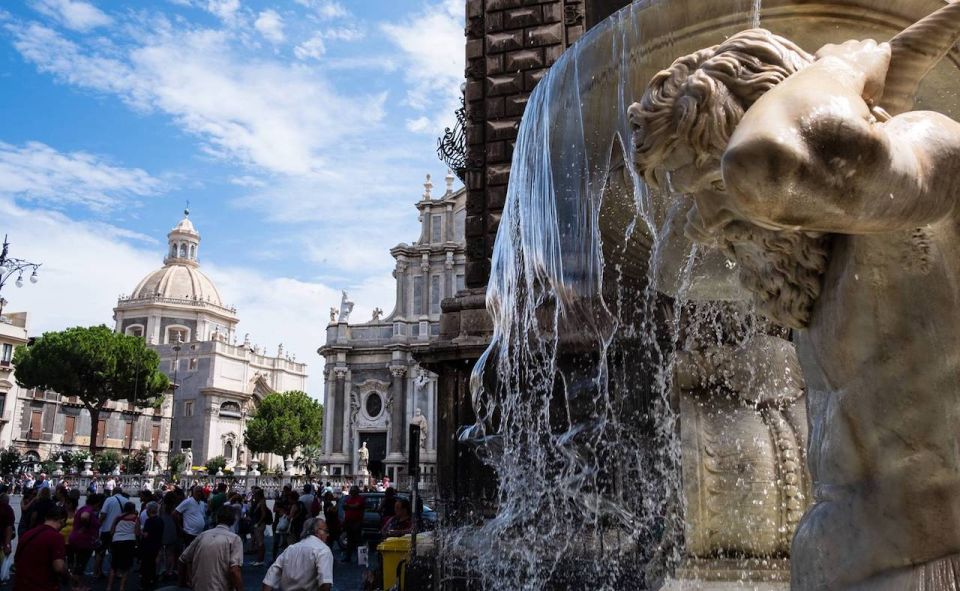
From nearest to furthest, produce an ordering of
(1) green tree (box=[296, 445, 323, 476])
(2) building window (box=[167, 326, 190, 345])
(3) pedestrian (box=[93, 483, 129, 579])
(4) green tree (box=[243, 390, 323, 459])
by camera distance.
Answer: (3) pedestrian (box=[93, 483, 129, 579]) → (1) green tree (box=[296, 445, 323, 476]) → (4) green tree (box=[243, 390, 323, 459]) → (2) building window (box=[167, 326, 190, 345])

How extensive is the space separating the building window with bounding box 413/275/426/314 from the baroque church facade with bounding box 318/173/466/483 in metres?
0.06

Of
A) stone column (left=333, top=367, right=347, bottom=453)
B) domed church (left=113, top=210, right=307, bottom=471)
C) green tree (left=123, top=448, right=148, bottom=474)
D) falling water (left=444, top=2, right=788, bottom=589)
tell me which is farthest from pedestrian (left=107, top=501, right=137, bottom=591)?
domed church (left=113, top=210, right=307, bottom=471)

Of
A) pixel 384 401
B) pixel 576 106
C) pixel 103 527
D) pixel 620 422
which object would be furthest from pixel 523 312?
pixel 384 401

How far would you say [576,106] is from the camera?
3150mm

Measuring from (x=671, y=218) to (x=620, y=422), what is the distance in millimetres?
2635

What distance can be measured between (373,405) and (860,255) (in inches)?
1838

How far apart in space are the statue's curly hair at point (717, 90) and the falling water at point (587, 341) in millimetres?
608

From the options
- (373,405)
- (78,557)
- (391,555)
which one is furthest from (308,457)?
(391,555)

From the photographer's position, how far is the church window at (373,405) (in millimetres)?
46844

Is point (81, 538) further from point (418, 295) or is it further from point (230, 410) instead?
point (230, 410)

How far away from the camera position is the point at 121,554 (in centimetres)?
1062

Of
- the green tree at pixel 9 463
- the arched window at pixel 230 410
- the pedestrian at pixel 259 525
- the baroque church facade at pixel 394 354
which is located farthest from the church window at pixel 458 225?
the arched window at pixel 230 410

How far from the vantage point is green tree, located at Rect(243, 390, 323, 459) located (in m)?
64.5

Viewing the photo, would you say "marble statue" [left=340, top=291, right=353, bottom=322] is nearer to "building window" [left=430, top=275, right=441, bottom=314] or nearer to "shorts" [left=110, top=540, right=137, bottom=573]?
"building window" [left=430, top=275, right=441, bottom=314]
